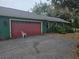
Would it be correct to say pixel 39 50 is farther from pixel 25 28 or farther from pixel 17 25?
pixel 25 28

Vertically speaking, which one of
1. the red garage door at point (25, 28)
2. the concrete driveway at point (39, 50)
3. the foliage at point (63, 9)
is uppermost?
the foliage at point (63, 9)

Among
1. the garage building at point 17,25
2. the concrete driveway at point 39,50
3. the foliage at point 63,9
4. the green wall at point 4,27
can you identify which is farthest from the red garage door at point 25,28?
the concrete driveway at point 39,50

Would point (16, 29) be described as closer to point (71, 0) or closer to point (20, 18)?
point (20, 18)

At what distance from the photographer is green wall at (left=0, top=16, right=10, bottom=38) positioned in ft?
57.7

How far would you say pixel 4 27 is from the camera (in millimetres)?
17922

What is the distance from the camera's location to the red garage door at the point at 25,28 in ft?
63.1

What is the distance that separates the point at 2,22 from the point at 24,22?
397 centimetres

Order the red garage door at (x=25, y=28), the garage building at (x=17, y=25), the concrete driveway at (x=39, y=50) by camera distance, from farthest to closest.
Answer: the red garage door at (x=25, y=28) → the garage building at (x=17, y=25) → the concrete driveway at (x=39, y=50)

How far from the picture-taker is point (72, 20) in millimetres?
37125

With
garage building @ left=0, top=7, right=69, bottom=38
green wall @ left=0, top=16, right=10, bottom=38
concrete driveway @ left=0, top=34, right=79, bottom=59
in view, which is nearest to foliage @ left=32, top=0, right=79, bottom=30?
concrete driveway @ left=0, top=34, right=79, bottom=59

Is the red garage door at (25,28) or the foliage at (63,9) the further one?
the red garage door at (25,28)

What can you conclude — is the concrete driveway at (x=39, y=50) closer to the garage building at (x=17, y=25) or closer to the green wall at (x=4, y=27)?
the green wall at (x=4, y=27)

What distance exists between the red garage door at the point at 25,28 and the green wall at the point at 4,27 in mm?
872

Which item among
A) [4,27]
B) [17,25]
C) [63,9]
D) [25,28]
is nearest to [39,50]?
[63,9]
